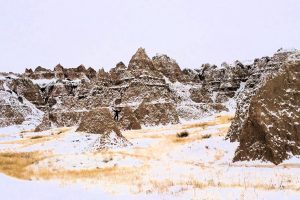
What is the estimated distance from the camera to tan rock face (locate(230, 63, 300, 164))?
22.3 metres

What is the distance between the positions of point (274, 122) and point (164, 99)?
180 ft

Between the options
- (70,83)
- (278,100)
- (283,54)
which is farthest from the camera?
(70,83)

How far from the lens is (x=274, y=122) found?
23.1m

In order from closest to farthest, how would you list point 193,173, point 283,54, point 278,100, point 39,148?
1. point 193,173
2. point 278,100
3. point 39,148
4. point 283,54

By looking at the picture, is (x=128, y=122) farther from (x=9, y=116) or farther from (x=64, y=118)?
(x=9, y=116)

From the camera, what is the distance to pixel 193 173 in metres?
20.6

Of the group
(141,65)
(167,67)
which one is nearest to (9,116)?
(141,65)

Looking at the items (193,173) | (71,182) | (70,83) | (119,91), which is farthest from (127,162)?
(70,83)

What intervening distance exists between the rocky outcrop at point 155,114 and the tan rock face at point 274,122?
46.6 meters

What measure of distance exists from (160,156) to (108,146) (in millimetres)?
5281

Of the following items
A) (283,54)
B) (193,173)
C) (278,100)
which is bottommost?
(193,173)

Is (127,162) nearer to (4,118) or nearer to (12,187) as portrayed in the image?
(12,187)

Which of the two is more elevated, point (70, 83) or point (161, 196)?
point (70, 83)

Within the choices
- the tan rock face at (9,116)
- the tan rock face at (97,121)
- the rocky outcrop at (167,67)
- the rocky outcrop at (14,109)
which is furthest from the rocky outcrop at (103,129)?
the rocky outcrop at (14,109)
